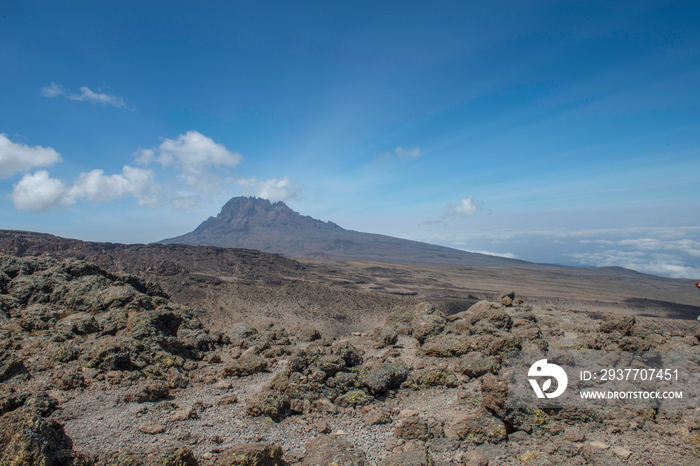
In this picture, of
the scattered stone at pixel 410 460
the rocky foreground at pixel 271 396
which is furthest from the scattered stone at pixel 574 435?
the scattered stone at pixel 410 460

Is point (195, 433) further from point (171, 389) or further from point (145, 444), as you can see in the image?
point (171, 389)

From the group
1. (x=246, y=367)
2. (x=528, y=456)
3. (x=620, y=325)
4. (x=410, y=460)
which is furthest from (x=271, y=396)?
(x=620, y=325)

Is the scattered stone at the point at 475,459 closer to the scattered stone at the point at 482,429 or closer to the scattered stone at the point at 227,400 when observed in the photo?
the scattered stone at the point at 482,429

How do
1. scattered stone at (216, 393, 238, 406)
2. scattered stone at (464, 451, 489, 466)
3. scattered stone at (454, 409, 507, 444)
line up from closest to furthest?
scattered stone at (464, 451, 489, 466)
scattered stone at (454, 409, 507, 444)
scattered stone at (216, 393, 238, 406)

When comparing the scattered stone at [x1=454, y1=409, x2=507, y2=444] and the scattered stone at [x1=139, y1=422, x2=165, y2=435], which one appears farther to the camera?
the scattered stone at [x1=454, y1=409, x2=507, y2=444]

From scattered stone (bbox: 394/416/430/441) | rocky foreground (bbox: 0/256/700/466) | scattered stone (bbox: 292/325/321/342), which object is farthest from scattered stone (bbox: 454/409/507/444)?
scattered stone (bbox: 292/325/321/342)

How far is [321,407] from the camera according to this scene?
26.2ft

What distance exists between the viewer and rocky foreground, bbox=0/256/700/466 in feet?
18.2

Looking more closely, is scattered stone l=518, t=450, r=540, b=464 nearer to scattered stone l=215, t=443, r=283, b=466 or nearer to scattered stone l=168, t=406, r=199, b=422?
scattered stone l=215, t=443, r=283, b=466

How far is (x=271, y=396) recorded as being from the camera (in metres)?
7.76

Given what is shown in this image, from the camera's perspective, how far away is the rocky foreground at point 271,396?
5.54 meters

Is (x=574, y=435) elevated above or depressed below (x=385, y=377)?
above

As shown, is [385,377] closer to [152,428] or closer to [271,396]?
[271,396]

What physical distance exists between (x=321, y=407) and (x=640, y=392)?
7068 mm
